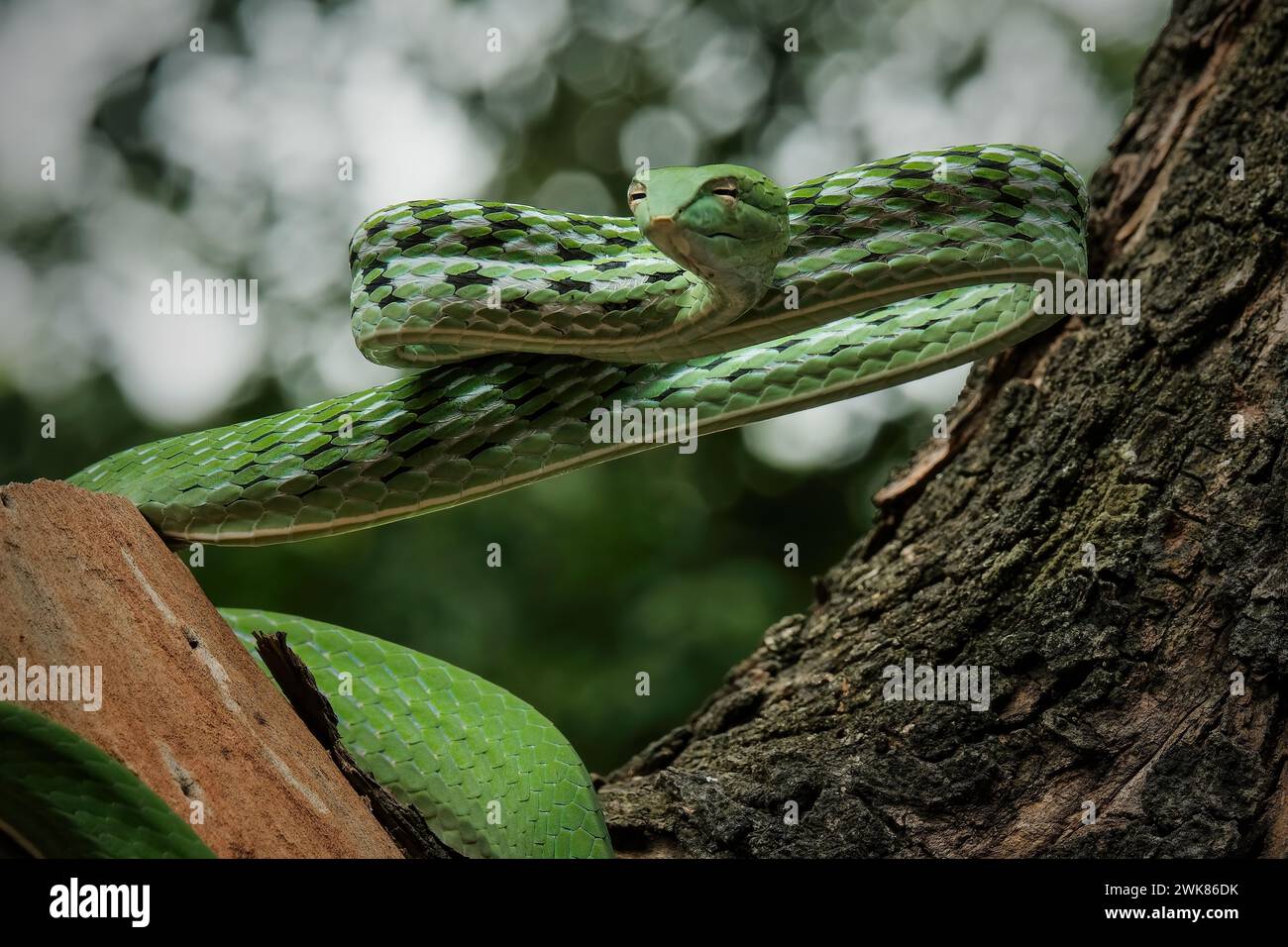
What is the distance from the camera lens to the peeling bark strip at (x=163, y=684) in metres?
1.30

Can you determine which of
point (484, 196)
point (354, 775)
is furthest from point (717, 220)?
point (484, 196)

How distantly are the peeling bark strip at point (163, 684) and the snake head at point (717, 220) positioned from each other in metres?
0.87

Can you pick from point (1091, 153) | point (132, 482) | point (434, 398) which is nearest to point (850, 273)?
point (434, 398)

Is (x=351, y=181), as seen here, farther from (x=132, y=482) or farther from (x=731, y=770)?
(x=731, y=770)

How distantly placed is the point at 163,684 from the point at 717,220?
966mm

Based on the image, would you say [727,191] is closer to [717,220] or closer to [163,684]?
[717,220]

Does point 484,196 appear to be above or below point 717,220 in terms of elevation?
above

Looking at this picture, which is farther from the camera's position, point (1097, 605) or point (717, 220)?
point (1097, 605)

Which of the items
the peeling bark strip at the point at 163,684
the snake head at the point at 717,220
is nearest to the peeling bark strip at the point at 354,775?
the peeling bark strip at the point at 163,684

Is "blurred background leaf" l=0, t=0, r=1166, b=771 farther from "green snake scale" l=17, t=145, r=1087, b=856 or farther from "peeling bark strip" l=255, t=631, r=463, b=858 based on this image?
"peeling bark strip" l=255, t=631, r=463, b=858

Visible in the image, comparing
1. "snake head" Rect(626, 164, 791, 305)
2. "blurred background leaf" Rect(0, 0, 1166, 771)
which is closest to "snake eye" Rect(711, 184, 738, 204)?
"snake head" Rect(626, 164, 791, 305)

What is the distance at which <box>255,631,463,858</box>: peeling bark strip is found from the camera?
4.90 feet

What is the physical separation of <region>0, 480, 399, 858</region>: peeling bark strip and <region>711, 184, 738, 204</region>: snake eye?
96 cm

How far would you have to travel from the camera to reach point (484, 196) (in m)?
2.64
